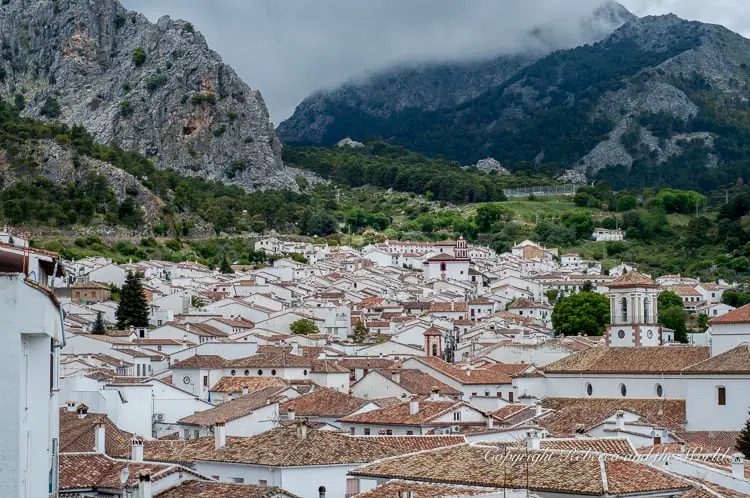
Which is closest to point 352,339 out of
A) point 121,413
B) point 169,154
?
point 121,413

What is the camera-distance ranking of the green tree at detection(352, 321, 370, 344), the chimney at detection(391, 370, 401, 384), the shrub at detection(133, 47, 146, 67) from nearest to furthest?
the chimney at detection(391, 370, 401, 384) < the green tree at detection(352, 321, 370, 344) < the shrub at detection(133, 47, 146, 67)

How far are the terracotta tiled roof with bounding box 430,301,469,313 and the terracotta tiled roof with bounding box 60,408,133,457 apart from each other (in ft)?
209

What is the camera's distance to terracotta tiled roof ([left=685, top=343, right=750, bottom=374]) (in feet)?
159

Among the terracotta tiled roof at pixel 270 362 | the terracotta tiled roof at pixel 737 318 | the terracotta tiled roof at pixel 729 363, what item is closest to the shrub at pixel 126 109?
the terracotta tiled roof at pixel 270 362

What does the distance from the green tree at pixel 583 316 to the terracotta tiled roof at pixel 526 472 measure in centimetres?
6233

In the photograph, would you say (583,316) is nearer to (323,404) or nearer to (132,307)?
(132,307)

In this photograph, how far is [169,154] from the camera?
180m

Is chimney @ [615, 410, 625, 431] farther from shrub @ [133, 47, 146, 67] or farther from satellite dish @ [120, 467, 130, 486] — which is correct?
shrub @ [133, 47, 146, 67]

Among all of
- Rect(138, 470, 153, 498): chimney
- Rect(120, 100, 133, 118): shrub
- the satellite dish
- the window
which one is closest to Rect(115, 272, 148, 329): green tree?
the window

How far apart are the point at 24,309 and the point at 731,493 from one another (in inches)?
560

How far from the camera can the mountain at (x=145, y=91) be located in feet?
592

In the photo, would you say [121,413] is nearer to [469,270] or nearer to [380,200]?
[469,270]

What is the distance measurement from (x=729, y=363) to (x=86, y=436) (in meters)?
27.1

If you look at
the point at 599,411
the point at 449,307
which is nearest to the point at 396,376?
the point at 599,411
